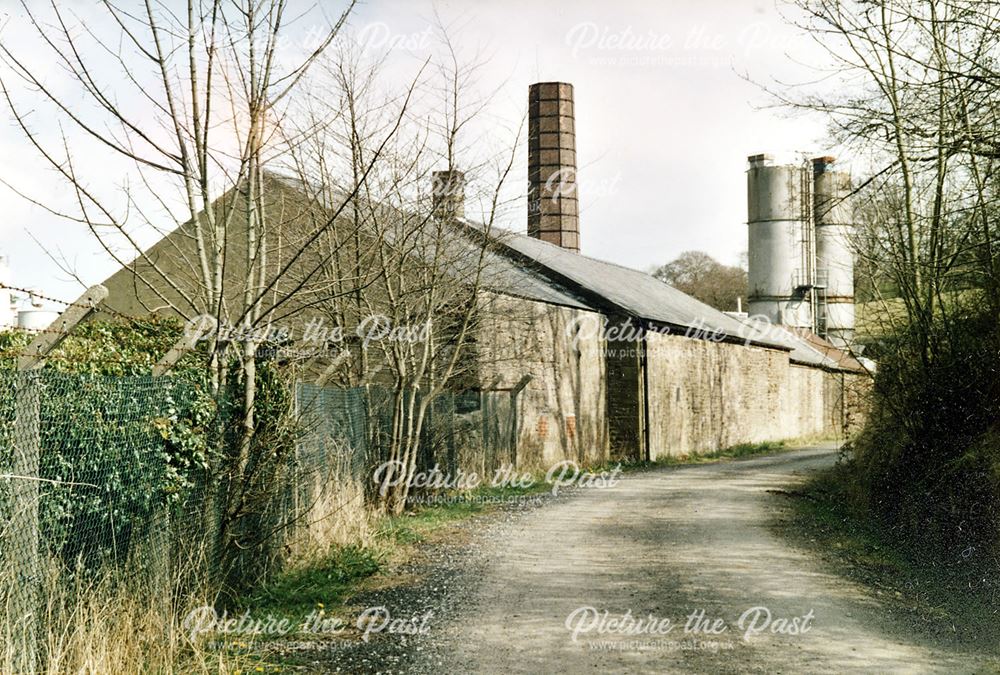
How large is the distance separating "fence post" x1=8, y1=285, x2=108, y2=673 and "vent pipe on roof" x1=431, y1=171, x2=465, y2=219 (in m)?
7.40

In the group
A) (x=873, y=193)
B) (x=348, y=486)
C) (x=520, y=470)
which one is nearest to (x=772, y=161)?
(x=520, y=470)

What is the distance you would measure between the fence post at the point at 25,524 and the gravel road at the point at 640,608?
6.15 ft

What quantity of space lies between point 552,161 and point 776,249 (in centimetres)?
1472

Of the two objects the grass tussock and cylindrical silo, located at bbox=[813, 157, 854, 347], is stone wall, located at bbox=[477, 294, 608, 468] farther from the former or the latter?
cylindrical silo, located at bbox=[813, 157, 854, 347]

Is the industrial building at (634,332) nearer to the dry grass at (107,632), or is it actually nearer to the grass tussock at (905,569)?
the grass tussock at (905,569)

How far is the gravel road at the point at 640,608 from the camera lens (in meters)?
5.59

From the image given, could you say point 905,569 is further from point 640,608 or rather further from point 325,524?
point 325,524

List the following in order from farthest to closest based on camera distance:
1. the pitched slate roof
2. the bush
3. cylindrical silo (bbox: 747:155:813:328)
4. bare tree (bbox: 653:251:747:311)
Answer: bare tree (bbox: 653:251:747:311) → cylindrical silo (bbox: 747:155:813:328) → the pitched slate roof → the bush

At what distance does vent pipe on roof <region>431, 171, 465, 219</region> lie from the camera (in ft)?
38.1

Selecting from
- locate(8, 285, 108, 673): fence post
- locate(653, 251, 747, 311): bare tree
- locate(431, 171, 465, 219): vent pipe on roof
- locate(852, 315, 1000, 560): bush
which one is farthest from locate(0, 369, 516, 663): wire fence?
locate(653, 251, 747, 311): bare tree

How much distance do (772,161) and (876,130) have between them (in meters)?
33.1

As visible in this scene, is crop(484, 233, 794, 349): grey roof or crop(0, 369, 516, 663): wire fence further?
crop(484, 233, 794, 349): grey roof

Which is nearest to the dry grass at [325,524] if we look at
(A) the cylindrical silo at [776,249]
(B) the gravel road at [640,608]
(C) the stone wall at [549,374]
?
(B) the gravel road at [640,608]

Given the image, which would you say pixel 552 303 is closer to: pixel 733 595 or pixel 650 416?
pixel 650 416
